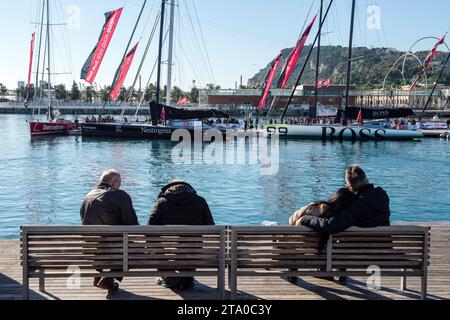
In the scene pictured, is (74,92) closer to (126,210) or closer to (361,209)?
(126,210)

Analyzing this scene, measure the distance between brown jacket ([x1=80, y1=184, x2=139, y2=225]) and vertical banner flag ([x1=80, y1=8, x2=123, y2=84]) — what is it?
45.1 m

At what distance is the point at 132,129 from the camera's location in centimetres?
5375

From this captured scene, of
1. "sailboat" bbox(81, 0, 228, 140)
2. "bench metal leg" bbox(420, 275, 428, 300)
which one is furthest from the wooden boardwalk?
"sailboat" bbox(81, 0, 228, 140)

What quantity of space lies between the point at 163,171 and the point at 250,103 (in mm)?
101609

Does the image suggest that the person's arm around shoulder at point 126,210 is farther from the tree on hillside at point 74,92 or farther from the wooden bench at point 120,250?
the tree on hillside at point 74,92

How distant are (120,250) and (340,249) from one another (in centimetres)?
235

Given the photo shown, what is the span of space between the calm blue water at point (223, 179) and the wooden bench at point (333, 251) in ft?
34.7

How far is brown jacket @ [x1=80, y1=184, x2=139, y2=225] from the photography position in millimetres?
6609

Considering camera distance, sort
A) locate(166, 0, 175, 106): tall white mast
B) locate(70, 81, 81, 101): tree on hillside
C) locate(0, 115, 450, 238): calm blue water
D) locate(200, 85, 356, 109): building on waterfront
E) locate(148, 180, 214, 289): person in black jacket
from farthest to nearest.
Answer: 1. locate(70, 81, 81, 101): tree on hillside
2. locate(200, 85, 356, 109): building on waterfront
3. locate(166, 0, 175, 106): tall white mast
4. locate(0, 115, 450, 238): calm blue water
5. locate(148, 180, 214, 289): person in black jacket

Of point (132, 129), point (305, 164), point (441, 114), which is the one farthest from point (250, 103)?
point (305, 164)

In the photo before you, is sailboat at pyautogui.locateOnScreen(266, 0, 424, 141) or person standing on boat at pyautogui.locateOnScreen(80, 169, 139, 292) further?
sailboat at pyautogui.locateOnScreen(266, 0, 424, 141)

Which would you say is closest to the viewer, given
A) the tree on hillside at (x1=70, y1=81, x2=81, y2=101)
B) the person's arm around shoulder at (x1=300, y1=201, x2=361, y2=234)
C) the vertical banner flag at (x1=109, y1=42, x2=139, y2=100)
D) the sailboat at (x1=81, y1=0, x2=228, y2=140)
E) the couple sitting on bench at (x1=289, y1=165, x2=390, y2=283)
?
the person's arm around shoulder at (x1=300, y1=201, x2=361, y2=234)

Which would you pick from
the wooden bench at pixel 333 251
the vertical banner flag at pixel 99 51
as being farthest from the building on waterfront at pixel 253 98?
the wooden bench at pixel 333 251

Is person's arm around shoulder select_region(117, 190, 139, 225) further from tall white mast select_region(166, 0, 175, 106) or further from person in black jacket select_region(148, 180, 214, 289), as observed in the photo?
tall white mast select_region(166, 0, 175, 106)
